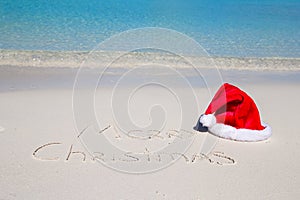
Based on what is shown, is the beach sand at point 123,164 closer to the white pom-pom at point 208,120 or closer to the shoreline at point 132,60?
the white pom-pom at point 208,120

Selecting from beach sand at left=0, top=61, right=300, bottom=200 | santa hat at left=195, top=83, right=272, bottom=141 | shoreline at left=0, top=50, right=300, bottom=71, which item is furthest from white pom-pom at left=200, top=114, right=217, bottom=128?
shoreline at left=0, top=50, right=300, bottom=71

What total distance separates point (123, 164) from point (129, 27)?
11203 mm

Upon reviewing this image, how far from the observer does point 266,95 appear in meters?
6.64

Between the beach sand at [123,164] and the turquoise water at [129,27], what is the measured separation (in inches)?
224

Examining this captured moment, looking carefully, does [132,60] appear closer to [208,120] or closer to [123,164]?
[208,120]

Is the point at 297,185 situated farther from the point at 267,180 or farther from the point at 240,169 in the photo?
the point at 240,169

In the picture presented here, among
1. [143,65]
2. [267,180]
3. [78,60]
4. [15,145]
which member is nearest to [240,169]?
[267,180]

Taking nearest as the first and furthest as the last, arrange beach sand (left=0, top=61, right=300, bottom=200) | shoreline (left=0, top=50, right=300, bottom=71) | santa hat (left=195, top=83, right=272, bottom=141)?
beach sand (left=0, top=61, right=300, bottom=200) < santa hat (left=195, top=83, right=272, bottom=141) < shoreline (left=0, top=50, right=300, bottom=71)

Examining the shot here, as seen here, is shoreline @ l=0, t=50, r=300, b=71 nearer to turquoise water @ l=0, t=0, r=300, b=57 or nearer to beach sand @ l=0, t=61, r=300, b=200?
turquoise water @ l=0, t=0, r=300, b=57

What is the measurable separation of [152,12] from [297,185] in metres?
16.9

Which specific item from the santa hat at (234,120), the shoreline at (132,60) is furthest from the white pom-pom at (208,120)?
the shoreline at (132,60)

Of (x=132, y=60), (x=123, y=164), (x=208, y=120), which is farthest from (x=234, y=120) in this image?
(x=132, y=60)

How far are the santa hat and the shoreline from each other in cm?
421

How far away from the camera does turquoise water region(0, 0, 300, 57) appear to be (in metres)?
11.6
